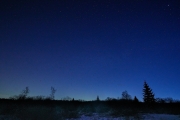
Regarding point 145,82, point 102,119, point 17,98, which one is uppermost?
point 145,82

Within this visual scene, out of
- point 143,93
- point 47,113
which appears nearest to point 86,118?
point 47,113

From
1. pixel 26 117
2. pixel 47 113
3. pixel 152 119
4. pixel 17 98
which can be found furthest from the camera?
pixel 17 98

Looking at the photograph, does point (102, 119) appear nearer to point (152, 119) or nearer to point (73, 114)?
point (73, 114)

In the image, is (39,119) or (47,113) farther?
(47,113)

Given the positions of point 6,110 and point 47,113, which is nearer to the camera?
point 47,113

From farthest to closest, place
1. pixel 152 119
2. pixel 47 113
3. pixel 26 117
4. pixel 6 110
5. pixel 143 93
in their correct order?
pixel 143 93
pixel 6 110
pixel 47 113
pixel 26 117
pixel 152 119

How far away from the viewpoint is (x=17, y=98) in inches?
1458

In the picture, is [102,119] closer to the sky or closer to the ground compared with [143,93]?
closer to the ground

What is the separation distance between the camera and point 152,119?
1884 cm

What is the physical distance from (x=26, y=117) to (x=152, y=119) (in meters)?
15.8

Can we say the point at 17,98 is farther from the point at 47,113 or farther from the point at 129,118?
the point at 129,118

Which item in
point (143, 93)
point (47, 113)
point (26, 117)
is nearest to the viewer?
point (26, 117)

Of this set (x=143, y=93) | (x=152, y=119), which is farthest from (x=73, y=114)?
(x=143, y=93)

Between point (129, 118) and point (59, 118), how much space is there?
898 cm
